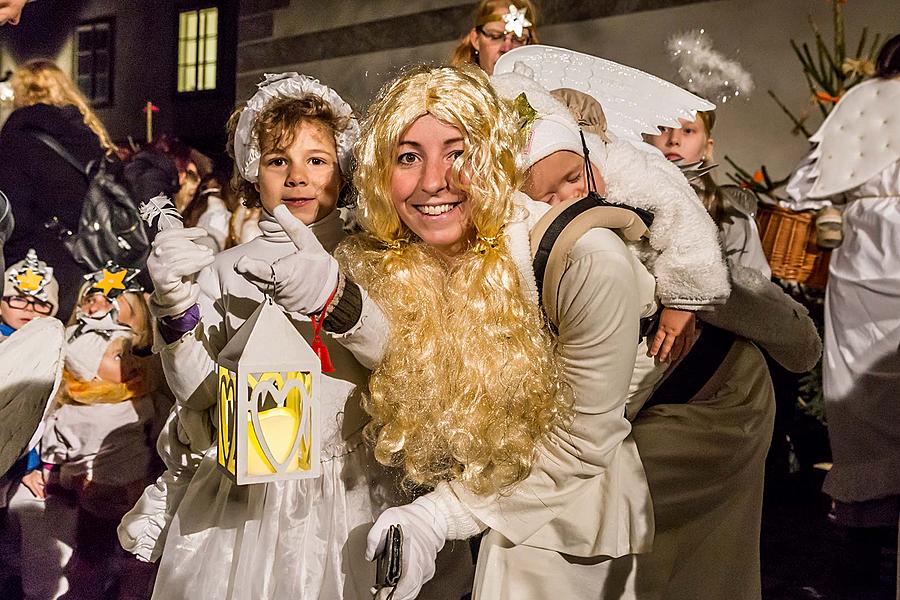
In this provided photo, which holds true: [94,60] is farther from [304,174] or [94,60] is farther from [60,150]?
[304,174]

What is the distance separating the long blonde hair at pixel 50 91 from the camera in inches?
134

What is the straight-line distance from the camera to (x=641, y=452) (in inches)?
94.5

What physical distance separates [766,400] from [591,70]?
1075mm

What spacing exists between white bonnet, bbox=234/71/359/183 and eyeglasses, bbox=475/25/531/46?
126 cm

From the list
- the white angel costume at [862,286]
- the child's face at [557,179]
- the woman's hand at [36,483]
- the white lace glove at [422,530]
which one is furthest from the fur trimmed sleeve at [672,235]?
the woman's hand at [36,483]

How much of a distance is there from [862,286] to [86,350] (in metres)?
3.41

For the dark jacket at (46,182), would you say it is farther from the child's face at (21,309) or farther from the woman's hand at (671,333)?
the woman's hand at (671,333)

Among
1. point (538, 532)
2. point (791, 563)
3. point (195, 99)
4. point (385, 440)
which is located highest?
point (195, 99)

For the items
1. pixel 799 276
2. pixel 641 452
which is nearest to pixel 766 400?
pixel 641 452

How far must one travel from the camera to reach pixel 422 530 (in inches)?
80.1

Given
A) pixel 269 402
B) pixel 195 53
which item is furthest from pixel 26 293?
pixel 269 402

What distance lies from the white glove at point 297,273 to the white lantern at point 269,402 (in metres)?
0.08

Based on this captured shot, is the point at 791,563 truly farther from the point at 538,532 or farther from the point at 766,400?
the point at 538,532

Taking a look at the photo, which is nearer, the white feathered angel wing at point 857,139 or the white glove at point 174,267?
the white glove at point 174,267
